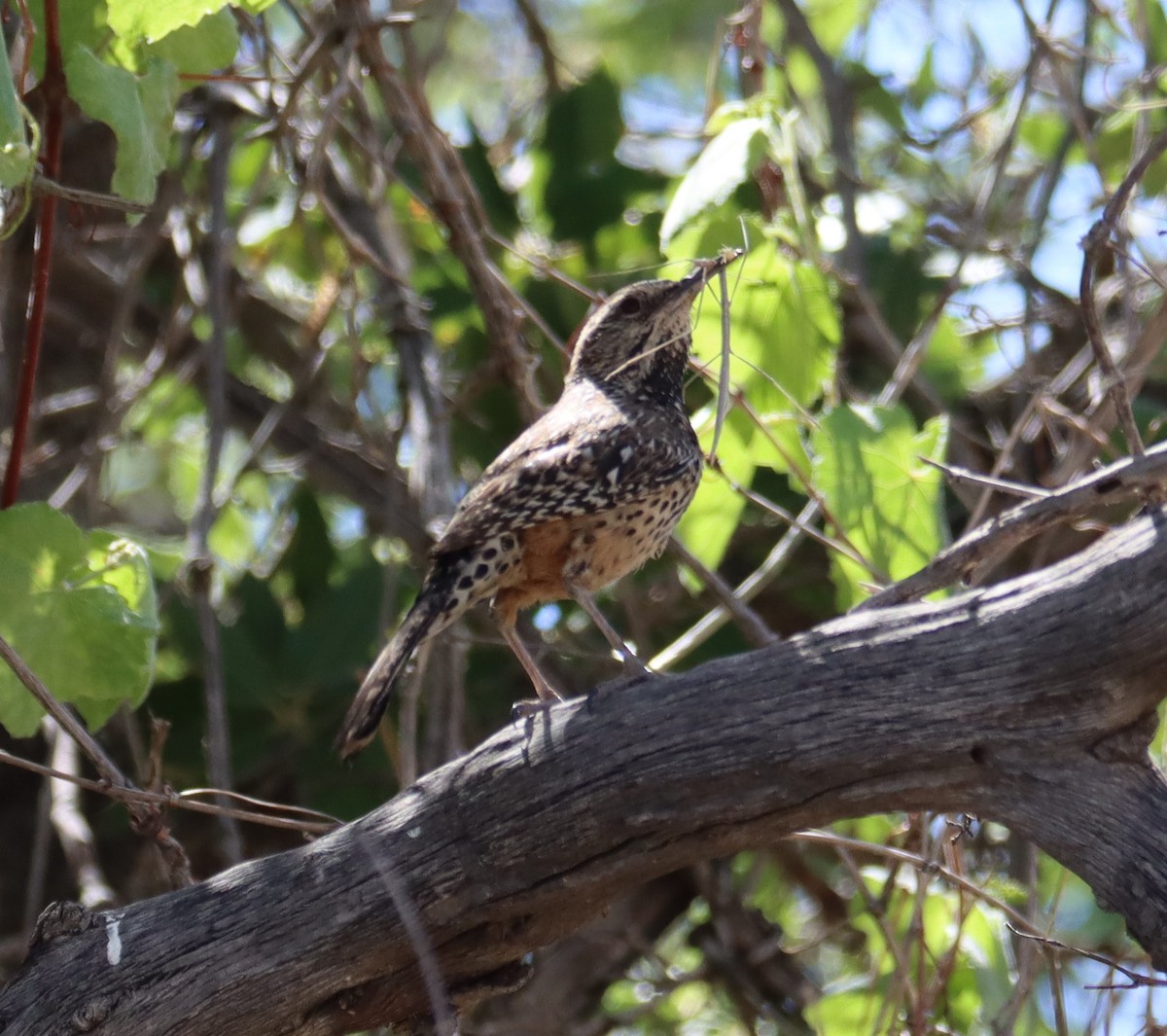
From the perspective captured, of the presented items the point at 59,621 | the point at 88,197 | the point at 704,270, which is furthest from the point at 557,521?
the point at 88,197

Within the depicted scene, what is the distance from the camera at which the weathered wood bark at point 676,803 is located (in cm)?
172

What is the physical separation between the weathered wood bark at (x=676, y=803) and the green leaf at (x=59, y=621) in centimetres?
36

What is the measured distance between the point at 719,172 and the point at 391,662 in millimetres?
1102

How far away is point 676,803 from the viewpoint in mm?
1888

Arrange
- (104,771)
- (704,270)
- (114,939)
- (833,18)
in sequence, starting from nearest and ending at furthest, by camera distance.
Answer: (114,939)
(104,771)
(704,270)
(833,18)

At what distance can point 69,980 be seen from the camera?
1.99m

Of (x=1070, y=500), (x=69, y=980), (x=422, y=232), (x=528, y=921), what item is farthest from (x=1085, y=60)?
(x=69, y=980)

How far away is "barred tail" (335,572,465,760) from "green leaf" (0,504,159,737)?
0.43 meters

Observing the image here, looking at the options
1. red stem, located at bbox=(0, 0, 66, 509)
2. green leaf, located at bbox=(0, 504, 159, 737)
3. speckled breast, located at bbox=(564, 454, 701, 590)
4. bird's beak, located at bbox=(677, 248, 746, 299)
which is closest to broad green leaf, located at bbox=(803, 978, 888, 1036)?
speckled breast, located at bbox=(564, 454, 701, 590)

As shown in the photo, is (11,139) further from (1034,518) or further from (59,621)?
(1034,518)

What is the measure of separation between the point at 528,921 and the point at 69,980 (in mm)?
655

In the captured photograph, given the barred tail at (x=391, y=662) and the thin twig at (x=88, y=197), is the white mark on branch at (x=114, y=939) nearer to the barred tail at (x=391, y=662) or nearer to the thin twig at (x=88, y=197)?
the barred tail at (x=391, y=662)

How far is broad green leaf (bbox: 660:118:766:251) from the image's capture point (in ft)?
8.57

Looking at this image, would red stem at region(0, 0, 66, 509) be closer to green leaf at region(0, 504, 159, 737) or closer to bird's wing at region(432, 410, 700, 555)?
green leaf at region(0, 504, 159, 737)
